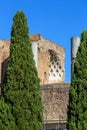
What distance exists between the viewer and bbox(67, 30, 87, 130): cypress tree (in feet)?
42.4

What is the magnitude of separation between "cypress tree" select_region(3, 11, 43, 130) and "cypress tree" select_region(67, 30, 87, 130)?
2.65 ft

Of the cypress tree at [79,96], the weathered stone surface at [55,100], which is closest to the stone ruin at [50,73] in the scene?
the weathered stone surface at [55,100]

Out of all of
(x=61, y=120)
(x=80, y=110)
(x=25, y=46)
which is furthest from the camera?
(x=61, y=120)

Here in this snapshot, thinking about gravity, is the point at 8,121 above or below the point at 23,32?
below

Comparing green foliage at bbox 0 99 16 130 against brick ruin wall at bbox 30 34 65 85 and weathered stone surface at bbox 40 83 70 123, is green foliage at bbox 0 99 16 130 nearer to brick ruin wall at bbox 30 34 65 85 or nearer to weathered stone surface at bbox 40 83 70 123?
weathered stone surface at bbox 40 83 70 123

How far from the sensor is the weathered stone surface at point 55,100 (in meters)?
19.9

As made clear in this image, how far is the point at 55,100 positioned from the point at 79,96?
7.05 m

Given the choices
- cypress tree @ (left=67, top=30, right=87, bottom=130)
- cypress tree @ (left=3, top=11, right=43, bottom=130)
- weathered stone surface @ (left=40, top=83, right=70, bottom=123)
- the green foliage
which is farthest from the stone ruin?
cypress tree @ (left=67, top=30, right=87, bottom=130)

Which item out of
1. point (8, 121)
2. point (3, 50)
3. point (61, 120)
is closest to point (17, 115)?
point (8, 121)

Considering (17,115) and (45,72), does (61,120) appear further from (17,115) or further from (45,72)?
(45,72)

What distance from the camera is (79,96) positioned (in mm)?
13094

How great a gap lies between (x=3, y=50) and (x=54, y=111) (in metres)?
12.3

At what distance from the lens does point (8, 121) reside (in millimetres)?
13320

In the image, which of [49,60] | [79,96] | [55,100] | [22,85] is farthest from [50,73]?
[79,96]
